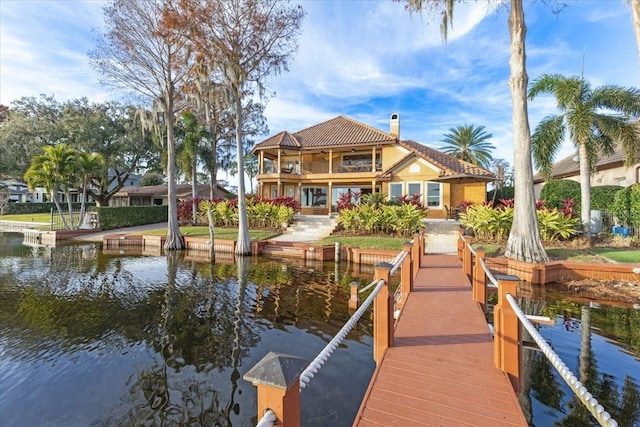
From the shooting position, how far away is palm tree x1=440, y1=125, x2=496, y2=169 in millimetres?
37312

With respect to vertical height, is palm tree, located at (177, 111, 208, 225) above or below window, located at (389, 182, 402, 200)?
above

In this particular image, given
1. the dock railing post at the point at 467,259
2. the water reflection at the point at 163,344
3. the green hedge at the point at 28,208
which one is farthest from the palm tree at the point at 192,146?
the green hedge at the point at 28,208

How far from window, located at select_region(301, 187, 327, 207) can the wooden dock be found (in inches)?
885

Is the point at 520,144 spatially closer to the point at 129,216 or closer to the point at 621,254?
the point at 621,254

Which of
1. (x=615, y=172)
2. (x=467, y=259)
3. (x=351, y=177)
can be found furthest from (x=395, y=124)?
(x=467, y=259)

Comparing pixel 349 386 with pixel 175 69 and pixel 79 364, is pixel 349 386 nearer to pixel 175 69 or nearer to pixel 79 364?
pixel 79 364

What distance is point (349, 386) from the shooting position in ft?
15.0

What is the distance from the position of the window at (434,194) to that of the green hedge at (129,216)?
77.3 feet

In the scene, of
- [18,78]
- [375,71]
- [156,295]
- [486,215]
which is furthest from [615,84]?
[18,78]

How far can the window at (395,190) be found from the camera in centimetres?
2358

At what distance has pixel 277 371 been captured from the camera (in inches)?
61.2

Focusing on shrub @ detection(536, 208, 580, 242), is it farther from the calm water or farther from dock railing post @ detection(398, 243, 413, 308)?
dock railing post @ detection(398, 243, 413, 308)

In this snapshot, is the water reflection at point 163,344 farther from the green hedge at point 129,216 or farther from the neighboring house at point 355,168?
the green hedge at point 129,216

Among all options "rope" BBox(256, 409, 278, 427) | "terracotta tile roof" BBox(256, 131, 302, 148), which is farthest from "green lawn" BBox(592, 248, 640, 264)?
"terracotta tile roof" BBox(256, 131, 302, 148)
